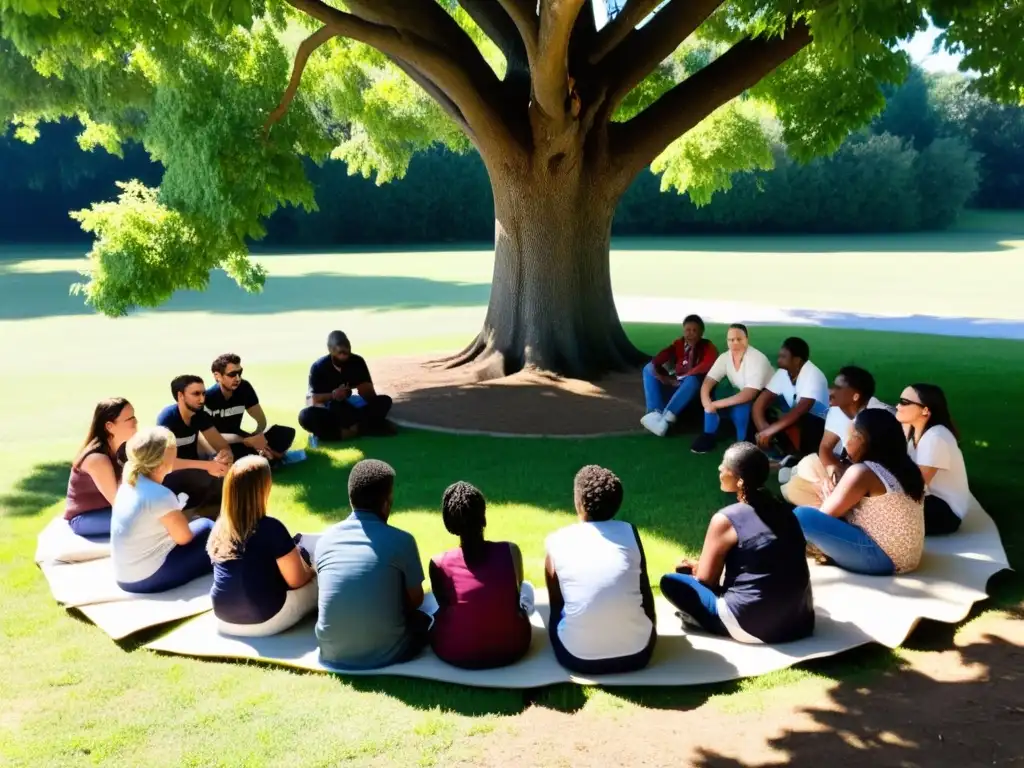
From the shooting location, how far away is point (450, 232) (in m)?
56.1

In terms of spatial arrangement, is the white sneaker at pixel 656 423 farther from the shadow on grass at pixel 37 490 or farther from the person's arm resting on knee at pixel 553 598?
the shadow on grass at pixel 37 490

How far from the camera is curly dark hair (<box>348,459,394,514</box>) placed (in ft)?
15.8

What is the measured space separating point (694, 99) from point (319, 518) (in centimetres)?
763

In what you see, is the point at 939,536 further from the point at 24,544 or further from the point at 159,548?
the point at 24,544

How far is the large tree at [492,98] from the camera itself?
8.84 metres

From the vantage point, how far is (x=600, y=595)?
4.57 m

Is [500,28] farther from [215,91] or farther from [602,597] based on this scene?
[602,597]

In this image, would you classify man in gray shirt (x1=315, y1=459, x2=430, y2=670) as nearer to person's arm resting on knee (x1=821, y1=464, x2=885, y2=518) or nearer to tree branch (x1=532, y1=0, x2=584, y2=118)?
person's arm resting on knee (x1=821, y1=464, x2=885, y2=518)

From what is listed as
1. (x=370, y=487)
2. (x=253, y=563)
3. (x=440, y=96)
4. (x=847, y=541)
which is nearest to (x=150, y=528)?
(x=253, y=563)

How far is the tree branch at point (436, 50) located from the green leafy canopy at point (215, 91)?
935mm

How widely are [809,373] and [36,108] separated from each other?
34.0 feet

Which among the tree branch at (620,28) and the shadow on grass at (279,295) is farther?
the shadow on grass at (279,295)

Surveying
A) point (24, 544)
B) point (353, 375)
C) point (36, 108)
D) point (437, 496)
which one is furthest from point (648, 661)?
point (36, 108)

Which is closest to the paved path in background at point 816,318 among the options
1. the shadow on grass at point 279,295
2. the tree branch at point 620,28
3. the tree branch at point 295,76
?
the shadow on grass at point 279,295
